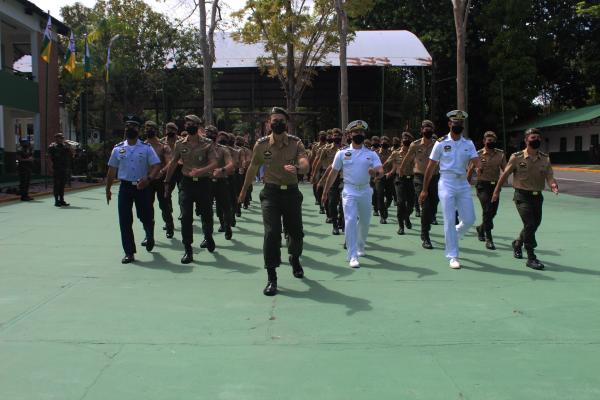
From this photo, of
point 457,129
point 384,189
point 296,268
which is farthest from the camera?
point 384,189

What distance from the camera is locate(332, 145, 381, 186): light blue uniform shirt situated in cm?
733

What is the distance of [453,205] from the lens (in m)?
7.30

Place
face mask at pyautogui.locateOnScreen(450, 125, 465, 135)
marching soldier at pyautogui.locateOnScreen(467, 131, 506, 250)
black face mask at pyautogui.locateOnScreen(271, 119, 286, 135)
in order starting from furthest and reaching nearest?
marching soldier at pyautogui.locateOnScreen(467, 131, 506, 250) → face mask at pyautogui.locateOnScreen(450, 125, 465, 135) → black face mask at pyautogui.locateOnScreen(271, 119, 286, 135)

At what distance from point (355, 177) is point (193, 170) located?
7.04 feet

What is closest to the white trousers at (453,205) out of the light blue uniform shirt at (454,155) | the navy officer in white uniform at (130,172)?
the light blue uniform shirt at (454,155)

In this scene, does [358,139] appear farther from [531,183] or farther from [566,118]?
[566,118]

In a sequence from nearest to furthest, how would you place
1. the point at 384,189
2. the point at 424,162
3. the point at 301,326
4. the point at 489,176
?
the point at 301,326
the point at 489,176
the point at 424,162
the point at 384,189

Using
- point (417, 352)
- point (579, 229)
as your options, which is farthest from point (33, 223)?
point (579, 229)

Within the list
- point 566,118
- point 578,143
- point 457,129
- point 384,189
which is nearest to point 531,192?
point 457,129

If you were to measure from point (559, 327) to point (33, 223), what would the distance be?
9.79m

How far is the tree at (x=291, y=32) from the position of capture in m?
24.4

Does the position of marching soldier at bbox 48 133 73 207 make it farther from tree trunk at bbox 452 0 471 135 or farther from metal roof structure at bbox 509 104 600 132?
metal roof structure at bbox 509 104 600 132

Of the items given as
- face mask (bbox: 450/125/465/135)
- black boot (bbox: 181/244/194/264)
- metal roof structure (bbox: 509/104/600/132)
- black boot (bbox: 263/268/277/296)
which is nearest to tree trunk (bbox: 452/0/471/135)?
face mask (bbox: 450/125/465/135)

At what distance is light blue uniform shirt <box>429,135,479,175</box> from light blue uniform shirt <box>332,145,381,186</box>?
0.80 meters
